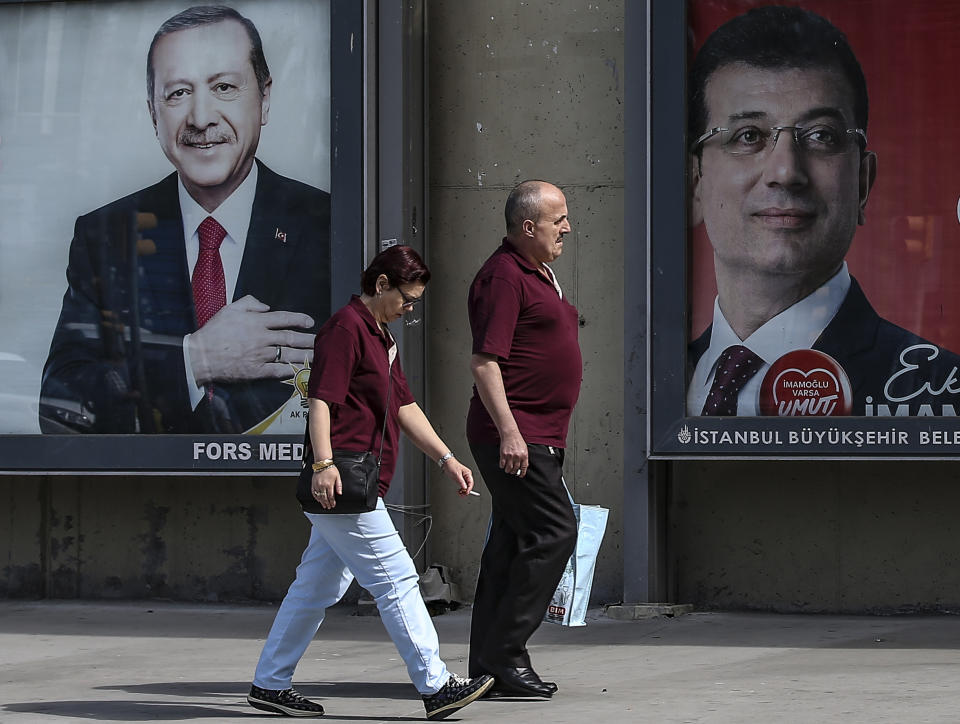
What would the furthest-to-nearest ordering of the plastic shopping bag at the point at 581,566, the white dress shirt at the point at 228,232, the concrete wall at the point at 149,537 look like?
the concrete wall at the point at 149,537
the white dress shirt at the point at 228,232
the plastic shopping bag at the point at 581,566

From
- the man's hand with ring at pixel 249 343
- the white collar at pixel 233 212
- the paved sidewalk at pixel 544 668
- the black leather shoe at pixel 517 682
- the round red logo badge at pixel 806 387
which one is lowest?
the paved sidewalk at pixel 544 668

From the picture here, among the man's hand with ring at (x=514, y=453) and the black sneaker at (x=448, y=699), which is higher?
the man's hand with ring at (x=514, y=453)

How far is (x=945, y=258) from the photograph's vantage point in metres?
7.64

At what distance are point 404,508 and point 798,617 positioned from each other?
6.96 ft

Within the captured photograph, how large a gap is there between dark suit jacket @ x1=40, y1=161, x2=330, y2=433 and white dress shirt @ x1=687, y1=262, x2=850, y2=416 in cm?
199

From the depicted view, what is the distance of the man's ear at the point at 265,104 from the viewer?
8359 millimetres

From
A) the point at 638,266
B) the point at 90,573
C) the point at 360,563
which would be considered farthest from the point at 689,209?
the point at 90,573

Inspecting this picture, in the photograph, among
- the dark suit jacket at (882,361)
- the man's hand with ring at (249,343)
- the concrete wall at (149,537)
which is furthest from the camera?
the concrete wall at (149,537)

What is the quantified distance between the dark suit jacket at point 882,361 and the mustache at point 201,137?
282 centimetres

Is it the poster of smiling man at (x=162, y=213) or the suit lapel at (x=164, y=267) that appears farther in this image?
the suit lapel at (x=164, y=267)

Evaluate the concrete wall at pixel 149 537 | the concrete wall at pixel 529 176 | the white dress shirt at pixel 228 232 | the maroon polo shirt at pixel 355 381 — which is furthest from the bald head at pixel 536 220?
the concrete wall at pixel 149 537

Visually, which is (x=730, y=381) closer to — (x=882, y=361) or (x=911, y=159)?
(x=882, y=361)

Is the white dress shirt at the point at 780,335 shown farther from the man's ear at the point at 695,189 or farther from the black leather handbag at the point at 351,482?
the black leather handbag at the point at 351,482

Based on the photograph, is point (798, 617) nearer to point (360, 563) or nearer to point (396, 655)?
point (396, 655)
